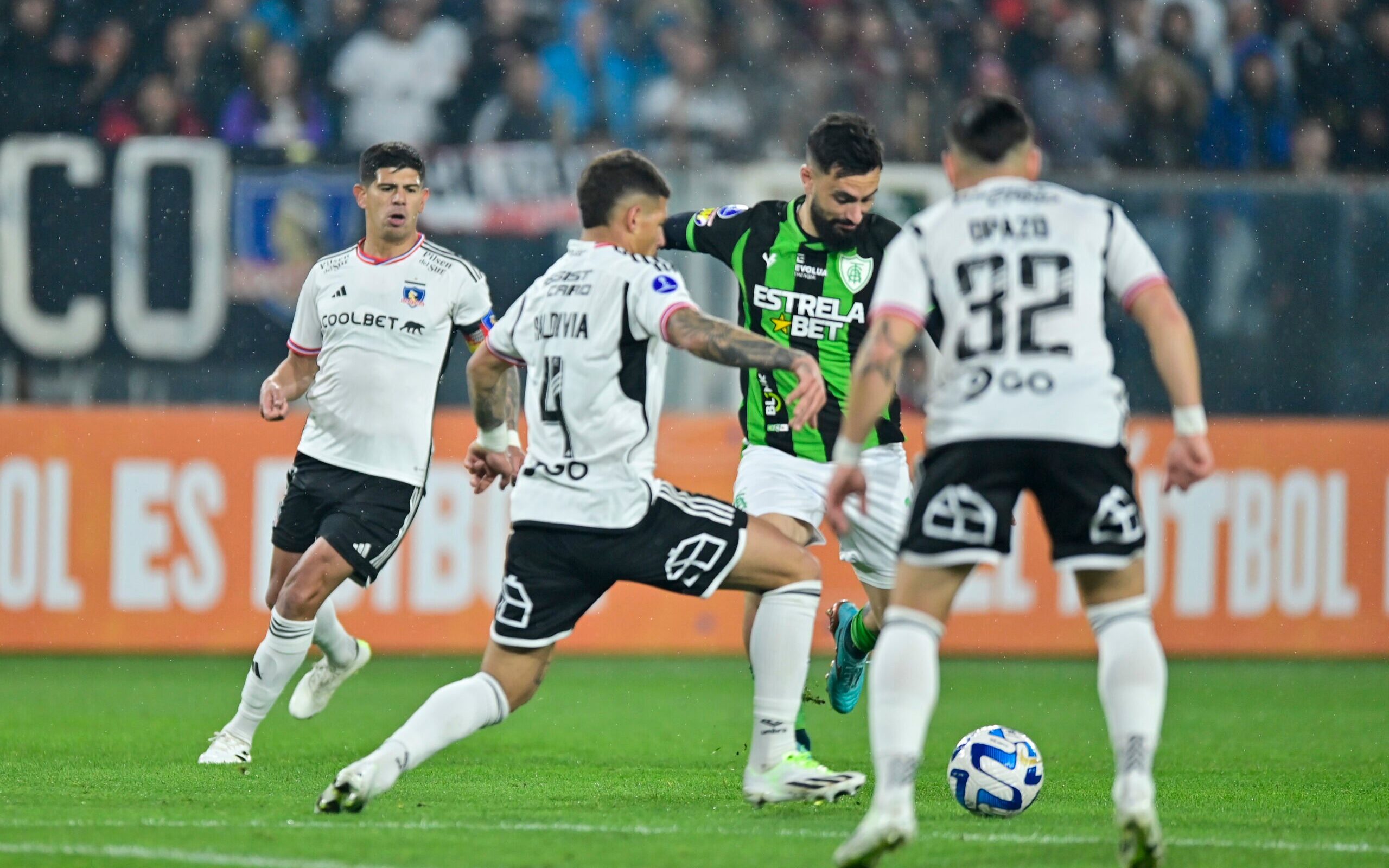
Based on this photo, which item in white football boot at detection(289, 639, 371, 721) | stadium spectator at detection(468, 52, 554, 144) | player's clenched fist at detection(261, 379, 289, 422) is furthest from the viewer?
stadium spectator at detection(468, 52, 554, 144)

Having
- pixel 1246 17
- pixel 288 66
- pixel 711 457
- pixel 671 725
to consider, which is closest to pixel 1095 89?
pixel 1246 17

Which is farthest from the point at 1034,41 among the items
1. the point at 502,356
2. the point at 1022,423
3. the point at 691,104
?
the point at 1022,423

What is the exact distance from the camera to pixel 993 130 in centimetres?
517

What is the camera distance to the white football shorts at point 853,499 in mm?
7094

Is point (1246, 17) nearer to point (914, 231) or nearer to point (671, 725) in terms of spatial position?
point (671, 725)

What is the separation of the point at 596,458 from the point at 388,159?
8.38 feet

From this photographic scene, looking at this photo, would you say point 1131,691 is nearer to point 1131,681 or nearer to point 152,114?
point 1131,681

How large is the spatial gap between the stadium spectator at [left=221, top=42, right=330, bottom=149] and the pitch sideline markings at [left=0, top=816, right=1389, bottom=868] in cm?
860

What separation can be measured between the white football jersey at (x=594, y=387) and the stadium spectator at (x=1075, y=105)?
896cm

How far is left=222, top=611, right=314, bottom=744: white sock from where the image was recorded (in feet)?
24.5

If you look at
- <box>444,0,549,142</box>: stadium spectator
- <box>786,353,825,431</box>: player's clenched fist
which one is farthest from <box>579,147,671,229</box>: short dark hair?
<box>444,0,549,142</box>: stadium spectator

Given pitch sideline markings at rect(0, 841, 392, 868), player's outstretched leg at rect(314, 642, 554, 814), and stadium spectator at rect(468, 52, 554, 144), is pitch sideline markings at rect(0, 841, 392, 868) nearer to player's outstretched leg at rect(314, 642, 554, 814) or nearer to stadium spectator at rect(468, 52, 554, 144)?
player's outstretched leg at rect(314, 642, 554, 814)

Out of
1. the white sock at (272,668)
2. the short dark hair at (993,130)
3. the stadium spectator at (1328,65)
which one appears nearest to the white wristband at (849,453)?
the short dark hair at (993,130)

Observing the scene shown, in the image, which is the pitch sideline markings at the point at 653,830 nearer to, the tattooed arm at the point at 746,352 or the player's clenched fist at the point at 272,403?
the tattooed arm at the point at 746,352
